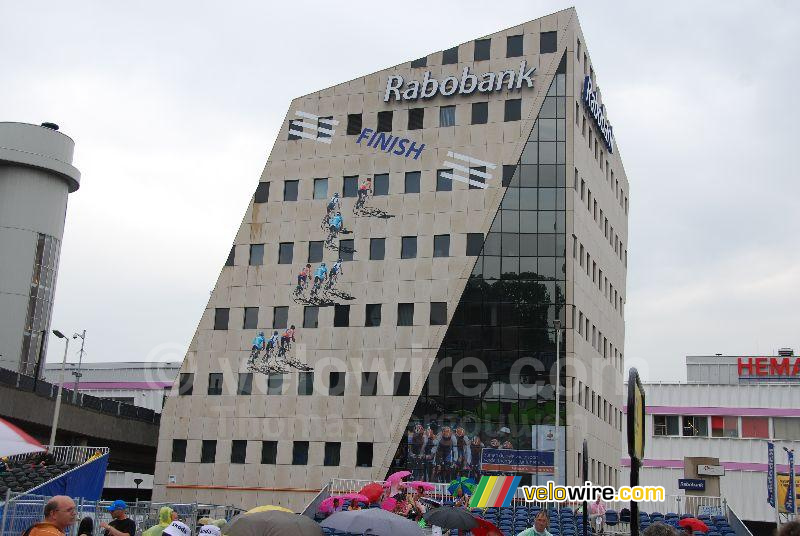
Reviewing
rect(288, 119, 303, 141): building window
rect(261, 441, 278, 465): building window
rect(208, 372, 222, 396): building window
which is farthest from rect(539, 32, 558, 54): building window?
rect(261, 441, 278, 465): building window

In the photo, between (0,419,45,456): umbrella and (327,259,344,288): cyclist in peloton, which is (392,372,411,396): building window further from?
(0,419,45,456): umbrella

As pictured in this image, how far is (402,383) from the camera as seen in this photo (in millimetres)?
57031

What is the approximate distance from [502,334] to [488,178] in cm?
993

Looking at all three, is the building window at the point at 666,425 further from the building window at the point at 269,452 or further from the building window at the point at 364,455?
the building window at the point at 269,452

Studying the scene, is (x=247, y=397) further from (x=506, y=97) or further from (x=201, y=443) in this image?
(x=506, y=97)

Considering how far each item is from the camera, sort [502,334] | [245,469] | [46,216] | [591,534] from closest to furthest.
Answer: [591,534], [502,334], [245,469], [46,216]

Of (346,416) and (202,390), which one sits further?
(202,390)

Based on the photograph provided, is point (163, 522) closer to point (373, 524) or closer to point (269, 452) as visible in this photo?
point (373, 524)

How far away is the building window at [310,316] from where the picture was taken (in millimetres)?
60344

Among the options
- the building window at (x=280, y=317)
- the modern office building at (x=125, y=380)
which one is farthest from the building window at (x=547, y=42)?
the modern office building at (x=125, y=380)

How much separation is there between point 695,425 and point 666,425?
239cm

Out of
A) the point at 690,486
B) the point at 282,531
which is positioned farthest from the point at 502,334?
the point at 282,531

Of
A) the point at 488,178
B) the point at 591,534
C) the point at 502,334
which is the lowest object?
the point at 591,534

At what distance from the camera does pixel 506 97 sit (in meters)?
59.5
